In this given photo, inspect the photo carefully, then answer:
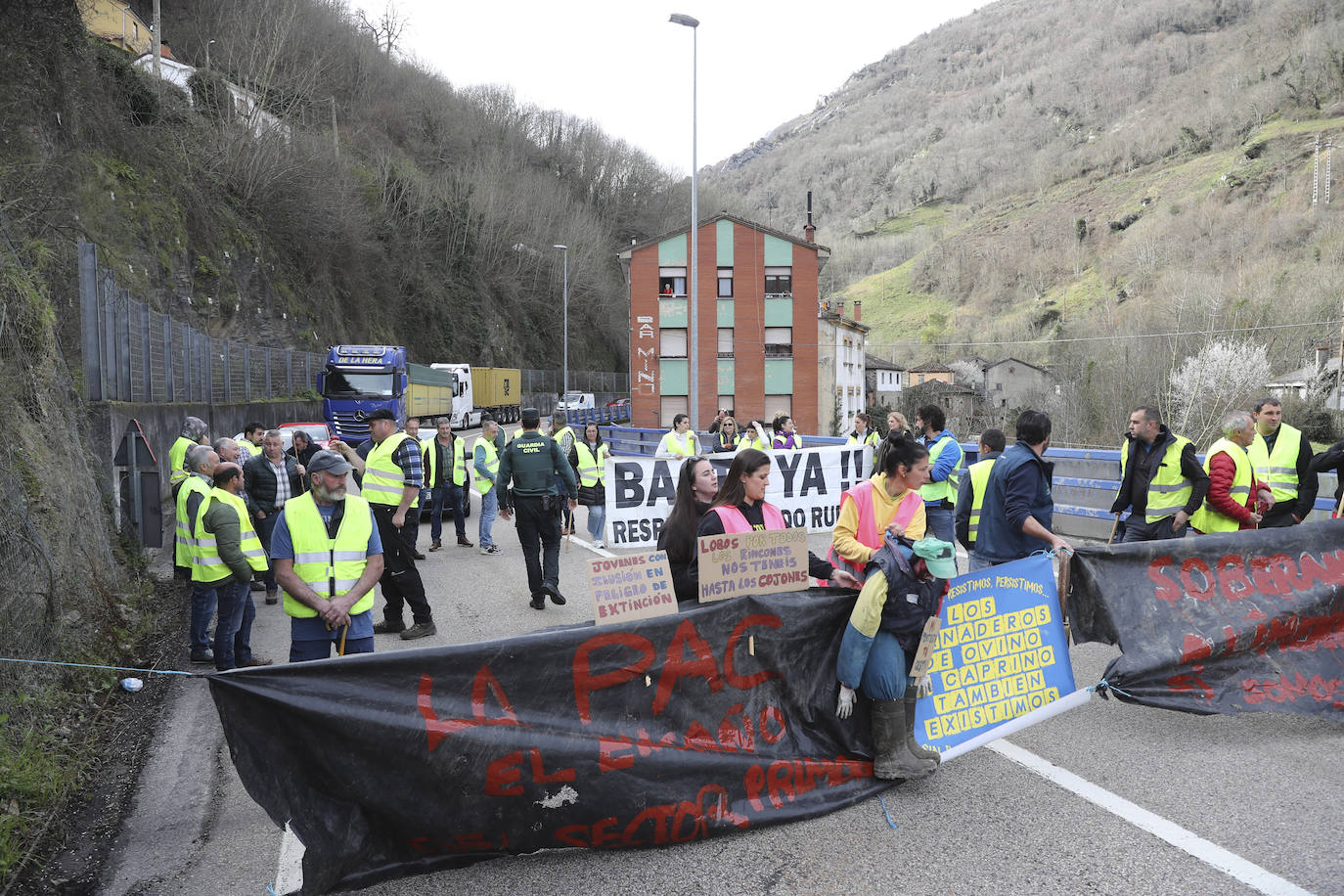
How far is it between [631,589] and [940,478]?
5228 millimetres

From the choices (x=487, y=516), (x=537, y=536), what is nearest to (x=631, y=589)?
(x=537, y=536)

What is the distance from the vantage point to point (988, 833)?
427 cm

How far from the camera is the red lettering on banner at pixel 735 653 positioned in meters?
4.60

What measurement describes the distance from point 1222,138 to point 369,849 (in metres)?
152

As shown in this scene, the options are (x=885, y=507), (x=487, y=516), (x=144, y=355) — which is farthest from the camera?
(x=144, y=355)

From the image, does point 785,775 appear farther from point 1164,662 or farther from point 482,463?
point 482,463

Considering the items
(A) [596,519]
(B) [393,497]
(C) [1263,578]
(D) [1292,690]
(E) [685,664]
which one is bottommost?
(D) [1292,690]

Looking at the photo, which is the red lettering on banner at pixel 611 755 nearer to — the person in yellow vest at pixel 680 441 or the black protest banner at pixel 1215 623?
the black protest banner at pixel 1215 623

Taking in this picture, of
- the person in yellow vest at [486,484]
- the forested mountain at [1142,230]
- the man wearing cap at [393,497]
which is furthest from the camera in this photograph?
the forested mountain at [1142,230]

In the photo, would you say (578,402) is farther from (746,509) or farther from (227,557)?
(746,509)

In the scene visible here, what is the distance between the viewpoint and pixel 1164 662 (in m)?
5.65

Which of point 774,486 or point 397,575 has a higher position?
point 774,486

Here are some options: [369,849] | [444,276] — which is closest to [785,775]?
[369,849]

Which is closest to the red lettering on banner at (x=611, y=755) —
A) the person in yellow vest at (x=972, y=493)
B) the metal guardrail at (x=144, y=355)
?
the person in yellow vest at (x=972, y=493)
